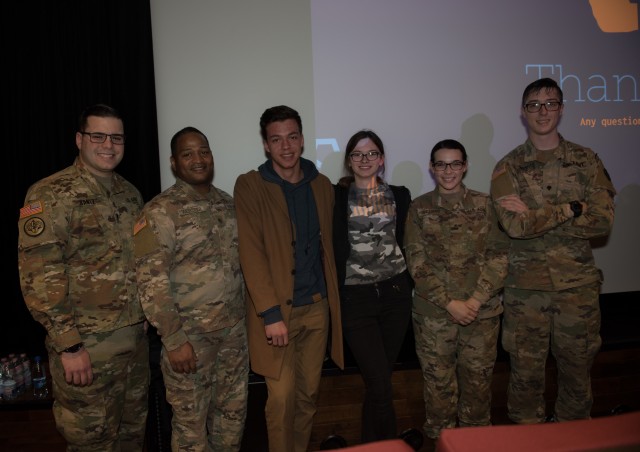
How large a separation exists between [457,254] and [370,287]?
1.66 feet

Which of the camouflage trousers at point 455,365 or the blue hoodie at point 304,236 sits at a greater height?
the blue hoodie at point 304,236

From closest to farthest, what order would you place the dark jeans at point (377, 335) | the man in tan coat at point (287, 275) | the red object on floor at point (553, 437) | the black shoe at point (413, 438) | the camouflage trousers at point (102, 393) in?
the red object on floor at point (553, 437), the camouflage trousers at point (102, 393), the man in tan coat at point (287, 275), the dark jeans at point (377, 335), the black shoe at point (413, 438)

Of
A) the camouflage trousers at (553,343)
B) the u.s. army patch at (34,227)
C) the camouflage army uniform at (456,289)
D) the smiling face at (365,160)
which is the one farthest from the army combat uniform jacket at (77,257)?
the camouflage trousers at (553,343)

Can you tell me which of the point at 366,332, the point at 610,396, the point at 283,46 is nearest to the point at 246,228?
the point at 366,332

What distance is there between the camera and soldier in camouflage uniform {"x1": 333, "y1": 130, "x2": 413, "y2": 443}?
2.20 meters

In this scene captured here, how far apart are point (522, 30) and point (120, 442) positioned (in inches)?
159

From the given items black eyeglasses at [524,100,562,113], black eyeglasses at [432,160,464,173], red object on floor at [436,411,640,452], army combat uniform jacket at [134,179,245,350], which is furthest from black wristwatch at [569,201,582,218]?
army combat uniform jacket at [134,179,245,350]

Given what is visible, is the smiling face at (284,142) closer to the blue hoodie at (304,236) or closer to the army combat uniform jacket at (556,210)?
the blue hoodie at (304,236)

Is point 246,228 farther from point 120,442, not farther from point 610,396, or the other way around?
point 610,396

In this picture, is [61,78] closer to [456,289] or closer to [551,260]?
[456,289]

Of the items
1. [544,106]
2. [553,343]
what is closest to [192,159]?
[544,106]

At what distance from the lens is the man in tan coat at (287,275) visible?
2080 mm

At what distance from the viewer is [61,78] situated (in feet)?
9.61

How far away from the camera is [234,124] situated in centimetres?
325
